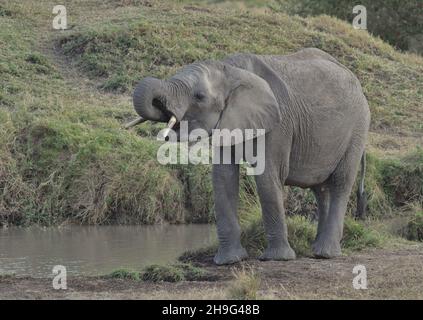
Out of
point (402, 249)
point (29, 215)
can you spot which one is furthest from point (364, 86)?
point (402, 249)

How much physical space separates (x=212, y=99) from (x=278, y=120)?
2.69 feet

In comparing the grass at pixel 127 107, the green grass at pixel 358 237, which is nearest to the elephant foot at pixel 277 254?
the grass at pixel 127 107

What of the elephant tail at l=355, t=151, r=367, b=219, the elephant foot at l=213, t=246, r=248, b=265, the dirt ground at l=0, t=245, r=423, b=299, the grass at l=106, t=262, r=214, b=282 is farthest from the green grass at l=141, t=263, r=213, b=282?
the elephant tail at l=355, t=151, r=367, b=219

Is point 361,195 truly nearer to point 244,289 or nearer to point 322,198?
point 322,198

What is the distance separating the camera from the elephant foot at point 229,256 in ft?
39.7

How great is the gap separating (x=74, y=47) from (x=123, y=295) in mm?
14865

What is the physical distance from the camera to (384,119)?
2334 cm

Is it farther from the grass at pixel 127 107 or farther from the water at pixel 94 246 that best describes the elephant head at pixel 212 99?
the water at pixel 94 246

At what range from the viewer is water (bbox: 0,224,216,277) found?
43.7 ft

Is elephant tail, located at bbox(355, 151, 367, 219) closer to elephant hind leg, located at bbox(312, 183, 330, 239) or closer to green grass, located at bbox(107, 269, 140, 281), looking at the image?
elephant hind leg, located at bbox(312, 183, 330, 239)

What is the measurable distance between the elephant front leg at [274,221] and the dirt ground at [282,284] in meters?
0.13

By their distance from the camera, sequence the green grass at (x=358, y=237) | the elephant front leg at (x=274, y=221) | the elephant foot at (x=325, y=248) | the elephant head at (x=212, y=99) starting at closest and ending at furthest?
1. the elephant head at (x=212, y=99)
2. the elephant front leg at (x=274, y=221)
3. the elephant foot at (x=325, y=248)
4. the green grass at (x=358, y=237)

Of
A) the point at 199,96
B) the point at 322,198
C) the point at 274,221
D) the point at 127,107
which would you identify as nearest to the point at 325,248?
the point at 274,221

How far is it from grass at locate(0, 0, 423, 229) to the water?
47 centimetres
